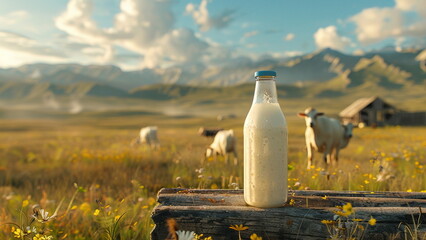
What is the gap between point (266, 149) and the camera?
2221 millimetres

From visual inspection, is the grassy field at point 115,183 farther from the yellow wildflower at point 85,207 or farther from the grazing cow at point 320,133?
the grazing cow at point 320,133

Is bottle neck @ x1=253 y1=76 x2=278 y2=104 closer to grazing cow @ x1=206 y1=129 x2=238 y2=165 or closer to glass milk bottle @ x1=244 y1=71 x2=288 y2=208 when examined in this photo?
glass milk bottle @ x1=244 y1=71 x2=288 y2=208

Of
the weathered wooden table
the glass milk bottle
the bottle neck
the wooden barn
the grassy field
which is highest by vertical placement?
the wooden barn

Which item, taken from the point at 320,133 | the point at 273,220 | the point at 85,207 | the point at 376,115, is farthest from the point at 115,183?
the point at 376,115

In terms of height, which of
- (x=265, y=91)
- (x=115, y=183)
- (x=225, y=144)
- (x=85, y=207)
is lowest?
(x=115, y=183)

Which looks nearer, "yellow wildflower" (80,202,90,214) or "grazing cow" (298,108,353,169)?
"yellow wildflower" (80,202,90,214)

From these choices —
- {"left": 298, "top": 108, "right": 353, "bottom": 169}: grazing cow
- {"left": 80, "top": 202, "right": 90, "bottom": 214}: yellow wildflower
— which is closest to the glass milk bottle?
{"left": 80, "top": 202, "right": 90, "bottom": 214}: yellow wildflower

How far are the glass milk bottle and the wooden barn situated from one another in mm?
45033

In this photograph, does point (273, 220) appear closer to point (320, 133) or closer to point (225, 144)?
point (320, 133)

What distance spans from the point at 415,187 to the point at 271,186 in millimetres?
3258

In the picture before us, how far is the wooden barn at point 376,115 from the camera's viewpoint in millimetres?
43656

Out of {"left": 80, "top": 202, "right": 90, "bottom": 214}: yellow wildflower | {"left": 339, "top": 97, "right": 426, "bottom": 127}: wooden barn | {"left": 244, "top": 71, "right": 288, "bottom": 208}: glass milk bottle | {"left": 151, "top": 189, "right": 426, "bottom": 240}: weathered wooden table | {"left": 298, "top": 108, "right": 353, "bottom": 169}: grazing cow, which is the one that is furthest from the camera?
{"left": 339, "top": 97, "right": 426, "bottom": 127}: wooden barn

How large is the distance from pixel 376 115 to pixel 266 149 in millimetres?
48526

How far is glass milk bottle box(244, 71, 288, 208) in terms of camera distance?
2.23 meters
